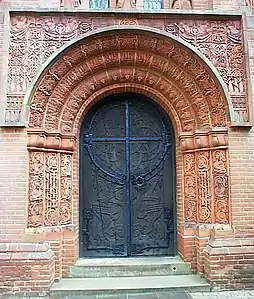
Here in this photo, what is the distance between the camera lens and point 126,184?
600 centimetres

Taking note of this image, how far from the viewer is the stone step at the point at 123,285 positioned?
491 cm

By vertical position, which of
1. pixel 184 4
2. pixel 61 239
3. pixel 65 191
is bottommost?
pixel 61 239

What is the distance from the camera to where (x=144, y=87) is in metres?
6.04

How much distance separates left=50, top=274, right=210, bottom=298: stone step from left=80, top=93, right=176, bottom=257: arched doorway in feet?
2.21

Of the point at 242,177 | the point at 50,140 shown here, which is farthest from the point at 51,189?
the point at 242,177

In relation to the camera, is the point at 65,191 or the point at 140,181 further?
the point at 140,181

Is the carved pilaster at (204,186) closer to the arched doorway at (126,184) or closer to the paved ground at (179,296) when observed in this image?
the arched doorway at (126,184)

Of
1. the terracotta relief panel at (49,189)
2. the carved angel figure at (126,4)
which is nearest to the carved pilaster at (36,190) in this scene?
the terracotta relief panel at (49,189)

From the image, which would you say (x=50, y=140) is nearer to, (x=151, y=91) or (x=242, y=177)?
(x=151, y=91)

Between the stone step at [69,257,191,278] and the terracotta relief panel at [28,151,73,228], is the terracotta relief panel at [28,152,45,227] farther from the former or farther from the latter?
the stone step at [69,257,191,278]

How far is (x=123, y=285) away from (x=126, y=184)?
1731 millimetres

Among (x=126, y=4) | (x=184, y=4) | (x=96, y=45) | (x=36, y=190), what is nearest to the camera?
(x=36, y=190)

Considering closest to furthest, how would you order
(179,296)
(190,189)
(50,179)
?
(179,296) < (50,179) < (190,189)

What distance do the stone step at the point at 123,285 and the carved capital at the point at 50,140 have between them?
2.17 m
